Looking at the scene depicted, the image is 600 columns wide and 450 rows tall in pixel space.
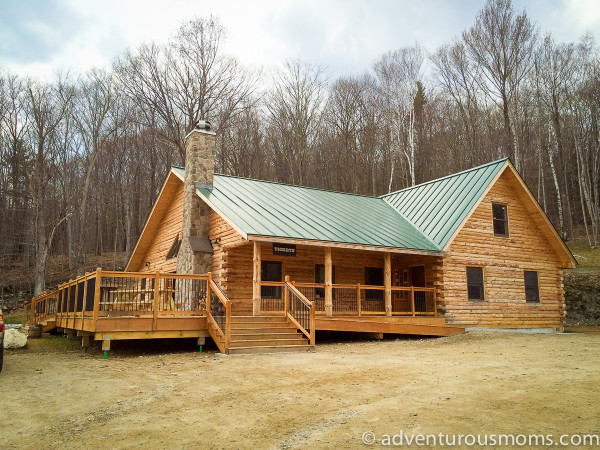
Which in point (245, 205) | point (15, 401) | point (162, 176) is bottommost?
point (15, 401)

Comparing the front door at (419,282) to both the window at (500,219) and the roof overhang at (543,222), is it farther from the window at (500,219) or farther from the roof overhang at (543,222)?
the window at (500,219)

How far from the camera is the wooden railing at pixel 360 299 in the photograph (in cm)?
1694

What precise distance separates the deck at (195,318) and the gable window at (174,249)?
242 cm

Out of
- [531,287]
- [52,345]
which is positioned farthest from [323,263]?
[52,345]

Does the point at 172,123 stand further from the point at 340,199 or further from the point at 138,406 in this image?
the point at 138,406

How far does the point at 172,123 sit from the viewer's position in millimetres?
30531

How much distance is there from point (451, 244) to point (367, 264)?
11.3 ft

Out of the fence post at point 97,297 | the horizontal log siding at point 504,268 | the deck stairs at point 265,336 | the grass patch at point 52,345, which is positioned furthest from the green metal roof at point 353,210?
the grass patch at point 52,345

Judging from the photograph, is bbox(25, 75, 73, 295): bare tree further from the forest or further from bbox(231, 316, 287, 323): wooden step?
bbox(231, 316, 287, 323): wooden step

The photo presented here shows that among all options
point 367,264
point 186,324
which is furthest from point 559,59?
point 186,324

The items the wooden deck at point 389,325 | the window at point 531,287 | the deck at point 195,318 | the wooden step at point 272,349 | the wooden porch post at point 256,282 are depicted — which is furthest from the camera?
the window at point 531,287

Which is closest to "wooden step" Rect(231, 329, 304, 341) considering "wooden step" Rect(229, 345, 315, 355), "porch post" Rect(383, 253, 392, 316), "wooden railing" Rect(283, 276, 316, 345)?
"wooden railing" Rect(283, 276, 316, 345)

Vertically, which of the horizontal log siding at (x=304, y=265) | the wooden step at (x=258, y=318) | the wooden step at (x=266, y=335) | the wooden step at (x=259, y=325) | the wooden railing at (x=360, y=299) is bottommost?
the wooden step at (x=266, y=335)

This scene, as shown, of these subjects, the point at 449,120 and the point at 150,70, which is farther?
the point at 449,120
